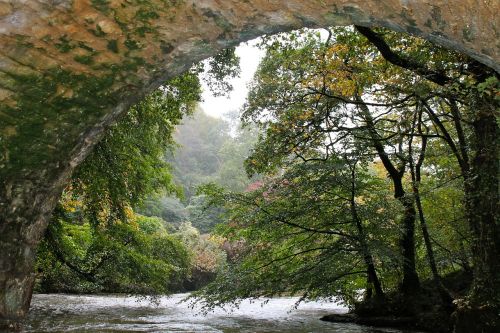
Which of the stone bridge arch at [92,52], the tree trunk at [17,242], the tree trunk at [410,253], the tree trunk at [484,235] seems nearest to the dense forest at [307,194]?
the tree trunk at [410,253]

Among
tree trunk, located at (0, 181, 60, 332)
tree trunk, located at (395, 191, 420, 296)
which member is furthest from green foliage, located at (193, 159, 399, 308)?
tree trunk, located at (0, 181, 60, 332)

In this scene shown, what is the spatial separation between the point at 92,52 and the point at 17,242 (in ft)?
4.13

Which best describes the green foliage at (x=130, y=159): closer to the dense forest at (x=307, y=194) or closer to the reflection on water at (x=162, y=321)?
the dense forest at (x=307, y=194)

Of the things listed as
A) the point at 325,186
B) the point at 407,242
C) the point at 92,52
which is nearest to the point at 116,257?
the point at 325,186

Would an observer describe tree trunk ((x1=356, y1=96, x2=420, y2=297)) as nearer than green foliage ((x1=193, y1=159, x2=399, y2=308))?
No

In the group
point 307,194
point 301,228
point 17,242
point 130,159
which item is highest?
point 130,159

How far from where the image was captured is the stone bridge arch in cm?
214

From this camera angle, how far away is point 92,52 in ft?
7.35

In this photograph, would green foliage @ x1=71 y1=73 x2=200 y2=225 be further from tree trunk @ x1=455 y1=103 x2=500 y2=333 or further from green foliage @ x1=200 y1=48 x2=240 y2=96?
tree trunk @ x1=455 y1=103 x2=500 y2=333

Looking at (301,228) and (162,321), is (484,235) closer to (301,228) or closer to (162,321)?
(301,228)

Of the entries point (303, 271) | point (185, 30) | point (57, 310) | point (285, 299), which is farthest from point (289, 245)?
point (285, 299)

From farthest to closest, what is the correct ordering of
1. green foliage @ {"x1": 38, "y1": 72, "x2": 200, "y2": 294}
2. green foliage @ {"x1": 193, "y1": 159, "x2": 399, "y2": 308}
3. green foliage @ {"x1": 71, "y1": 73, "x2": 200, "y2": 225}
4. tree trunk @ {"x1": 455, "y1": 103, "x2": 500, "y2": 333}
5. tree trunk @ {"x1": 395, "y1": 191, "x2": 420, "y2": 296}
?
tree trunk @ {"x1": 395, "y1": 191, "x2": 420, "y2": 296} < green foliage @ {"x1": 193, "y1": 159, "x2": 399, "y2": 308} < green foliage @ {"x1": 38, "y1": 72, "x2": 200, "y2": 294} < green foliage @ {"x1": 71, "y1": 73, "x2": 200, "y2": 225} < tree trunk @ {"x1": 455, "y1": 103, "x2": 500, "y2": 333}

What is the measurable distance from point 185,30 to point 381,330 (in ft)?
25.1

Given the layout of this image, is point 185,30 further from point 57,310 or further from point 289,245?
point 57,310
